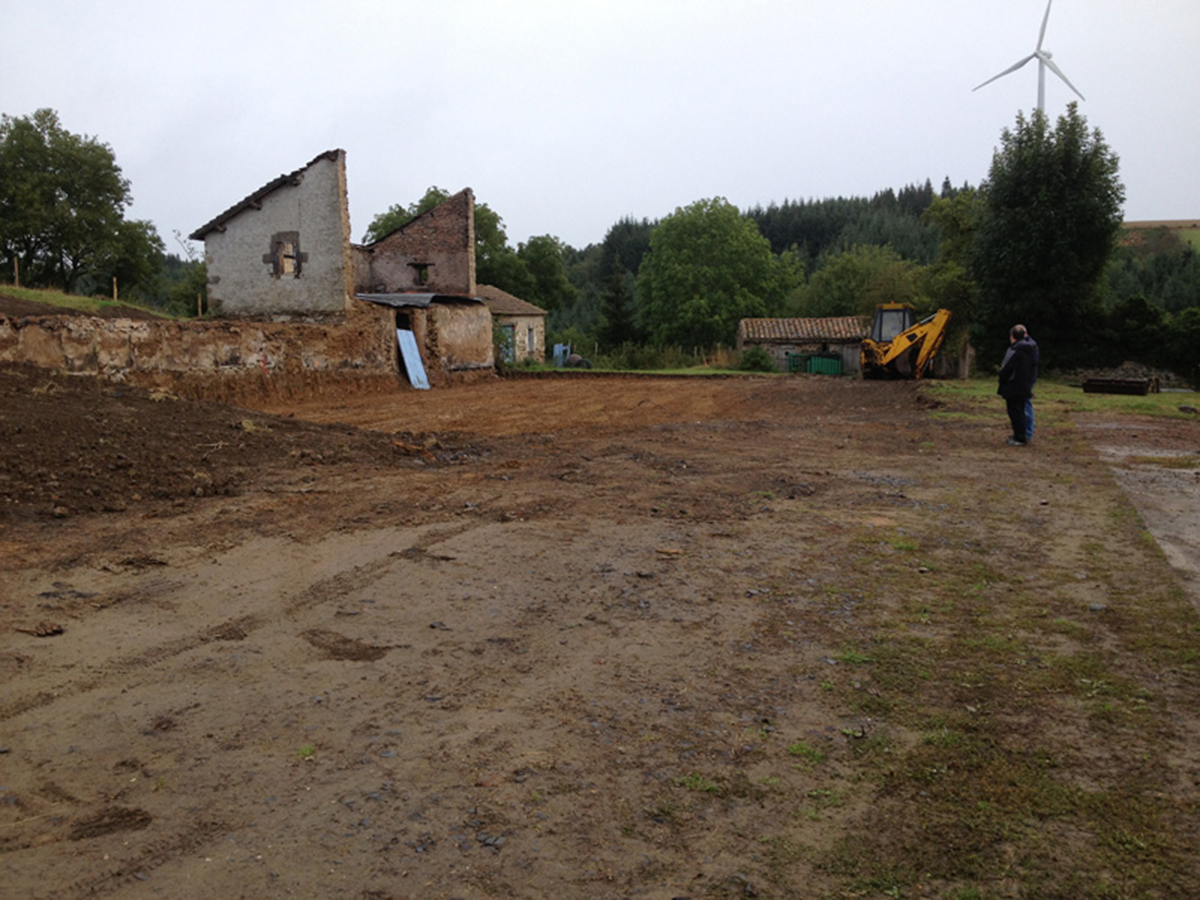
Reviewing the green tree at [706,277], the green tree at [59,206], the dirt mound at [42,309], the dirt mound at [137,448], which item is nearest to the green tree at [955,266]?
the green tree at [706,277]

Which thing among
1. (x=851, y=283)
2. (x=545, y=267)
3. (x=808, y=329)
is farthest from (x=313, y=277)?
(x=851, y=283)

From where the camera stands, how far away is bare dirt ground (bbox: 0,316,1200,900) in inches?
104

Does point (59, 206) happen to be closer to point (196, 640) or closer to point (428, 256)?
point (428, 256)

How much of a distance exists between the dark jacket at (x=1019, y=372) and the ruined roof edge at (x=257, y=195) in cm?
2075

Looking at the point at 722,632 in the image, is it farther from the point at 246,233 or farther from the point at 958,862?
the point at 246,233

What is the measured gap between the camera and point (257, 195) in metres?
26.3

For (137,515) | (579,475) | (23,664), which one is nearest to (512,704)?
(23,664)

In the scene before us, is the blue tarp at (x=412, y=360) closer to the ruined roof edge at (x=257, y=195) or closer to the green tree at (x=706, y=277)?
the ruined roof edge at (x=257, y=195)

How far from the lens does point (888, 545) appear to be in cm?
632

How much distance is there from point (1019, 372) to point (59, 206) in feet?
136

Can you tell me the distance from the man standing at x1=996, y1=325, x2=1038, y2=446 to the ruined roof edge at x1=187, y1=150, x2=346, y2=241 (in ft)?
68.1

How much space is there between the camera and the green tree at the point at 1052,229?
2520cm

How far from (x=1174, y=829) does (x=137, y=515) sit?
7187 millimetres

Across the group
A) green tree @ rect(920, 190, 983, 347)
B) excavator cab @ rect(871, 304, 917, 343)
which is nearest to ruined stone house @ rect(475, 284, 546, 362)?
excavator cab @ rect(871, 304, 917, 343)
